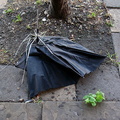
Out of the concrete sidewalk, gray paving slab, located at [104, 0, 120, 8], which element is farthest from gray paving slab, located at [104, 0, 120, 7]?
the concrete sidewalk

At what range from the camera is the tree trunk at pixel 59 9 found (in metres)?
2.97

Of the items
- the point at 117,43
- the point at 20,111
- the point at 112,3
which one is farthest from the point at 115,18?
the point at 20,111

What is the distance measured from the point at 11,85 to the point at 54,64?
61cm

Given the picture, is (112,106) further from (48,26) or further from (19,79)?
(48,26)

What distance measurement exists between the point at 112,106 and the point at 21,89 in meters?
1.12

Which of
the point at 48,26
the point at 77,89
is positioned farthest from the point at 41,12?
the point at 77,89

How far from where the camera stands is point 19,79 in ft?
7.84

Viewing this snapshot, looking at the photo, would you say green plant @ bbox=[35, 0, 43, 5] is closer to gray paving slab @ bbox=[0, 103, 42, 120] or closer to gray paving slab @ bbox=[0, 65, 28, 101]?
gray paving slab @ bbox=[0, 65, 28, 101]

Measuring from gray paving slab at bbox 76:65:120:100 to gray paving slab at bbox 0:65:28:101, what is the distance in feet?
2.32

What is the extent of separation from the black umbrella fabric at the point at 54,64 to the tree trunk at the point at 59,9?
833 millimetres

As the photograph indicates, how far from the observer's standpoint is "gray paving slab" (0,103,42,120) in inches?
80.6

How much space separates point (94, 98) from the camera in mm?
2139

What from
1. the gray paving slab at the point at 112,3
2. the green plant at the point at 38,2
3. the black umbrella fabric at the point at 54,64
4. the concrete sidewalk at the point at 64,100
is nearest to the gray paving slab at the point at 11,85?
the concrete sidewalk at the point at 64,100

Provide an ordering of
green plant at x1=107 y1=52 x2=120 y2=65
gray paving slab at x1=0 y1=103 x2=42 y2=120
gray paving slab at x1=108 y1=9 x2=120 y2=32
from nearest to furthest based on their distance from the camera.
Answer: gray paving slab at x1=0 y1=103 x2=42 y2=120
green plant at x1=107 y1=52 x2=120 y2=65
gray paving slab at x1=108 y1=9 x2=120 y2=32
